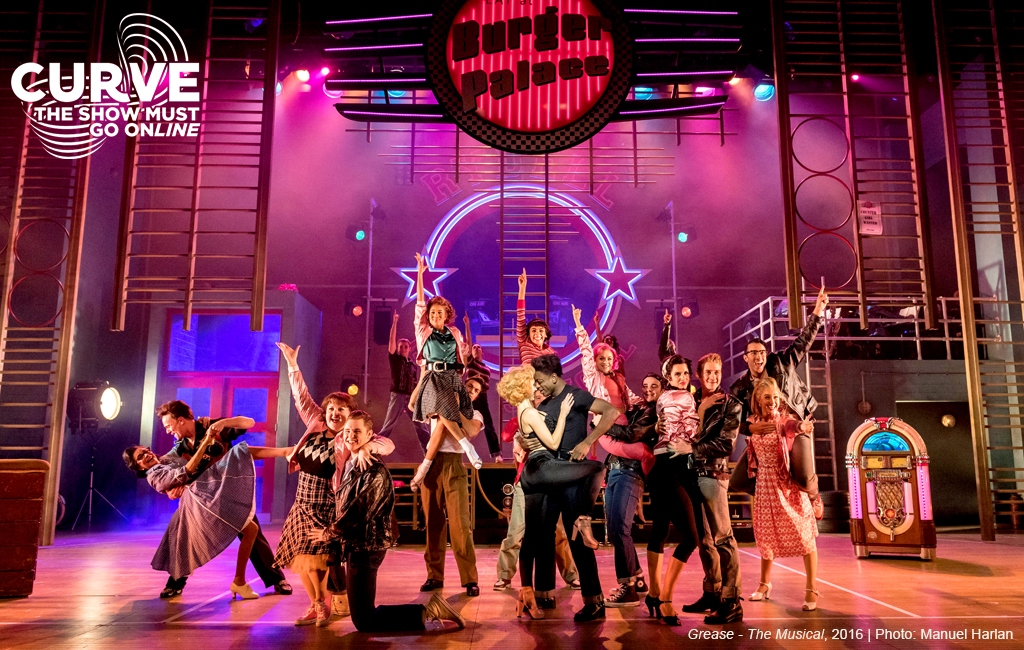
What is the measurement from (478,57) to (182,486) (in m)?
3.11

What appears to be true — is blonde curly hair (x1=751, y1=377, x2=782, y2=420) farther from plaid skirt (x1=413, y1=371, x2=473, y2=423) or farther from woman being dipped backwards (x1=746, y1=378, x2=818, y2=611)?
plaid skirt (x1=413, y1=371, x2=473, y2=423)

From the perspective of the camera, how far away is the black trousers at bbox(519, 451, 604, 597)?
3.42 metres

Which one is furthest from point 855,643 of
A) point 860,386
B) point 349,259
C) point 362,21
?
point 349,259

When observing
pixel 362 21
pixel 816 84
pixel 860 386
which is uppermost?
pixel 816 84

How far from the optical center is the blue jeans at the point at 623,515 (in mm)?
3898

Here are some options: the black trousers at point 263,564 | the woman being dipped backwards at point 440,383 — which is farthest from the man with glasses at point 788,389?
the black trousers at point 263,564

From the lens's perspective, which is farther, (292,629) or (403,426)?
(403,426)

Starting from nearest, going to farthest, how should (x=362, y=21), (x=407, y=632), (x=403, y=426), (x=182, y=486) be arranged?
(x=407, y=632) → (x=182, y=486) → (x=362, y=21) → (x=403, y=426)

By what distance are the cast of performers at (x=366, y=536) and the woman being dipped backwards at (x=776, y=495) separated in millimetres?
1826

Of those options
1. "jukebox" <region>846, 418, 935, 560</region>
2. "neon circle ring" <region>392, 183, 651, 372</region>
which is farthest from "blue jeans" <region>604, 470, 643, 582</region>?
Result: "neon circle ring" <region>392, 183, 651, 372</region>

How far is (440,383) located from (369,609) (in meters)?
1.47

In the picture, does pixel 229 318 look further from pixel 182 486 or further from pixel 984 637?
pixel 984 637

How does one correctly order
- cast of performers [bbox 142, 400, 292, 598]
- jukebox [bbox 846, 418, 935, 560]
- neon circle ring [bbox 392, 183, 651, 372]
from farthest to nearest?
1. neon circle ring [bbox 392, 183, 651, 372]
2. jukebox [bbox 846, 418, 935, 560]
3. cast of performers [bbox 142, 400, 292, 598]

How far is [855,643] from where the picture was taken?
10.1 feet
